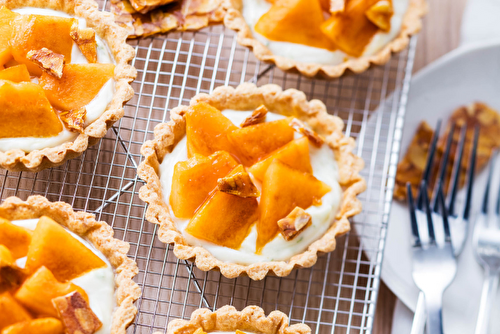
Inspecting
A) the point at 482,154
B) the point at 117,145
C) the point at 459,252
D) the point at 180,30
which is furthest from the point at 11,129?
the point at 482,154

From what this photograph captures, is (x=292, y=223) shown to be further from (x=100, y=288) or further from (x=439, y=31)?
(x=439, y=31)

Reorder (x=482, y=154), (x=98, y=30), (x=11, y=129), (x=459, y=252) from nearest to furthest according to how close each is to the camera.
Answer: (x=11, y=129), (x=98, y=30), (x=459, y=252), (x=482, y=154)

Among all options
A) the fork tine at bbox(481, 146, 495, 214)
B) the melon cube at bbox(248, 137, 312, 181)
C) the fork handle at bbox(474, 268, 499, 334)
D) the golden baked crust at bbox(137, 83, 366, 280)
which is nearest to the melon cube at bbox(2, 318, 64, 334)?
the golden baked crust at bbox(137, 83, 366, 280)

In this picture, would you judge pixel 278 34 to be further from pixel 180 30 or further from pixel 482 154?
pixel 482 154

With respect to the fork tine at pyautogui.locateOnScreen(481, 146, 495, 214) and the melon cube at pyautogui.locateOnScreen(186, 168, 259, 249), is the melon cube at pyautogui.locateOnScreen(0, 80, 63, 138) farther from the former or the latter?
the fork tine at pyautogui.locateOnScreen(481, 146, 495, 214)

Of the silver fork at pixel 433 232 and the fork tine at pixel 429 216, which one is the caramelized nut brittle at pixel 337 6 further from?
the fork tine at pixel 429 216

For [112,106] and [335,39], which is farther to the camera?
[335,39]

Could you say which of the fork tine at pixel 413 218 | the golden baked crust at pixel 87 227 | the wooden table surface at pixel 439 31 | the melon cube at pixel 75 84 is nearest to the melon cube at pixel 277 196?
the golden baked crust at pixel 87 227
